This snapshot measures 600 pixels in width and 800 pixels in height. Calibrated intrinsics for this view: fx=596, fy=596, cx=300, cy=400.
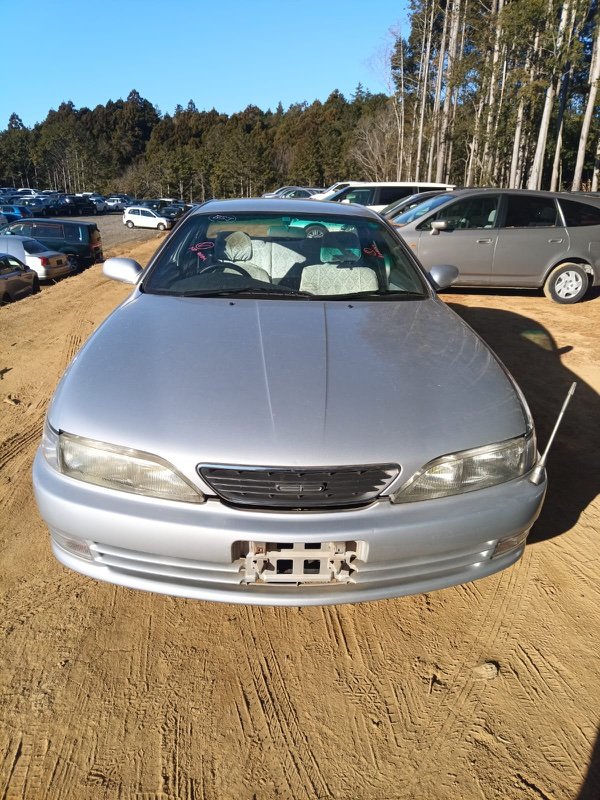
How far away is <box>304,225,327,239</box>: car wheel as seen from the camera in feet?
12.2

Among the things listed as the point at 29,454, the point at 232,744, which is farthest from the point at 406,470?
the point at 29,454

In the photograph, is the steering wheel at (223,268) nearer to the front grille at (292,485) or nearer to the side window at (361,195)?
the front grille at (292,485)

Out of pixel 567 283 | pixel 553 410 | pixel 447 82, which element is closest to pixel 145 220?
pixel 447 82

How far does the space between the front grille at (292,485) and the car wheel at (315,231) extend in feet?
7.05

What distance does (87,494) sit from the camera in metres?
2.05

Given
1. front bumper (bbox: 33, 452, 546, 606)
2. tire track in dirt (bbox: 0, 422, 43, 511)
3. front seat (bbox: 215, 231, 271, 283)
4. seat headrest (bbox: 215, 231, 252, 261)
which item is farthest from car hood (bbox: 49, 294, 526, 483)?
tire track in dirt (bbox: 0, 422, 43, 511)

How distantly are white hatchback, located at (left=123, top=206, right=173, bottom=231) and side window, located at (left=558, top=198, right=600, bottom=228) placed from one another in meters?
35.9

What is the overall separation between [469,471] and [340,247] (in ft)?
6.42

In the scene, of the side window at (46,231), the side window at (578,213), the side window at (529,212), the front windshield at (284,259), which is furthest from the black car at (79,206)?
the front windshield at (284,259)

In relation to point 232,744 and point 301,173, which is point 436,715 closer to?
point 232,744

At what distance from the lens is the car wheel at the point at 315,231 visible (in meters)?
3.72

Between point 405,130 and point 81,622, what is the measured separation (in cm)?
5873

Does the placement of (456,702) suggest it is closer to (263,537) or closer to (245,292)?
(263,537)

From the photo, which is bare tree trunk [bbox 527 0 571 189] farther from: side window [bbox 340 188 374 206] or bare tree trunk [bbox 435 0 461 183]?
bare tree trunk [bbox 435 0 461 183]
